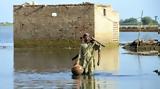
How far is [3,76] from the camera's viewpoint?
26.0 m

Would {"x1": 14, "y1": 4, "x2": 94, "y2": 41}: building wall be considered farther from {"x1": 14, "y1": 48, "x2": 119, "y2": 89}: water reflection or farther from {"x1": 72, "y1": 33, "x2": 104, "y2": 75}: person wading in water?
{"x1": 72, "y1": 33, "x2": 104, "y2": 75}: person wading in water

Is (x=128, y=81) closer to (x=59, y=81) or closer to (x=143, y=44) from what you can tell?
(x=59, y=81)

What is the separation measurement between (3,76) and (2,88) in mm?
5446

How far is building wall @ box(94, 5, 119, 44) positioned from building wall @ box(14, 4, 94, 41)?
834mm

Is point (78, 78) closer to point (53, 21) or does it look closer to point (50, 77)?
point (50, 77)

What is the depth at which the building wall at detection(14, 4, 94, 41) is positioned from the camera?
52.4 m

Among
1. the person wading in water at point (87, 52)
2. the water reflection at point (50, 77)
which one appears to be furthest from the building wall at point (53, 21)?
the person wading in water at point (87, 52)

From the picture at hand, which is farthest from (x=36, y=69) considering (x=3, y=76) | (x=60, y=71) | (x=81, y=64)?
(x=81, y=64)

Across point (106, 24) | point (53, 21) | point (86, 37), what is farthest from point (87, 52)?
point (106, 24)

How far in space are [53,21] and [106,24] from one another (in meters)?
4.90

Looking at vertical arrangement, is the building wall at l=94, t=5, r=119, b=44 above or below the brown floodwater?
above

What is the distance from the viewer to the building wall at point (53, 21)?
52.4 m

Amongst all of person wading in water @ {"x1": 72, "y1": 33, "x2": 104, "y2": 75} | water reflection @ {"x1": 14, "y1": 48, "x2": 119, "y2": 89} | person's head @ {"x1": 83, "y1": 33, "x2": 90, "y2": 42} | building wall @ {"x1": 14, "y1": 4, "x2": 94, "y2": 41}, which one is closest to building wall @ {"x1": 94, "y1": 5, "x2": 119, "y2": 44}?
building wall @ {"x1": 14, "y1": 4, "x2": 94, "y2": 41}

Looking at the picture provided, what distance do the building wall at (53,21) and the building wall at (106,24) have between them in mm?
834
